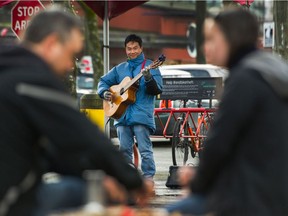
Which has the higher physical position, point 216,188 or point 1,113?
point 1,113

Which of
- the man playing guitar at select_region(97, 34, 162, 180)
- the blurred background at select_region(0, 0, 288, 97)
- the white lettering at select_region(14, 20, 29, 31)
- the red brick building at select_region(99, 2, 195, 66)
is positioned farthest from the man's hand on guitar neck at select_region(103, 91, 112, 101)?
the red brick building at select_region(99, 2, 195, 66)

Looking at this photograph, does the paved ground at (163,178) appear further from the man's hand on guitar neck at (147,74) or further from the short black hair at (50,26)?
the short black hair at (50,26)

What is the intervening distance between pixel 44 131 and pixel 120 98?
8.82m

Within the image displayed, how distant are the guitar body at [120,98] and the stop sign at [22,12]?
434 centimetres

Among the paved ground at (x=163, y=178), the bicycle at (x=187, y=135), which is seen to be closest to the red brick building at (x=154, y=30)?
the paved ground at (x=163, y=178)

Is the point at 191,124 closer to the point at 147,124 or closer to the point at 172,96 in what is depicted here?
the point at 172,96

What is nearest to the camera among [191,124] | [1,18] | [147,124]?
[147,124]

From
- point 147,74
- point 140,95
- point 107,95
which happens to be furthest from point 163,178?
point 147,74

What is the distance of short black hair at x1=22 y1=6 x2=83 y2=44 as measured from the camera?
5.64m

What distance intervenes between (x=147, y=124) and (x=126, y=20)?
44.6 m

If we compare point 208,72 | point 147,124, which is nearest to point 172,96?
point 147,124

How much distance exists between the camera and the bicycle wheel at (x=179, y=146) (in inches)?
698

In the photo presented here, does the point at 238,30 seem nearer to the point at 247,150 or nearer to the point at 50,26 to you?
the point at 247,150

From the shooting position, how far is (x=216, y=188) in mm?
5676
